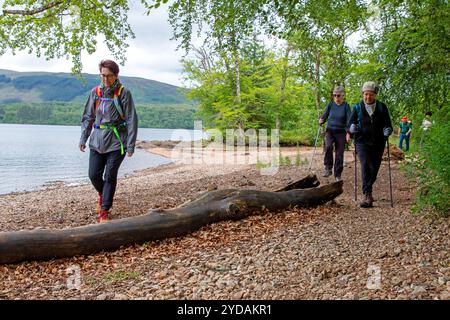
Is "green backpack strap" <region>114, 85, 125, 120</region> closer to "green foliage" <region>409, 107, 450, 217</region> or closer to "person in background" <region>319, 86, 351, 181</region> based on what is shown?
"green foliage" <region>409, 107, 450, 217</region>

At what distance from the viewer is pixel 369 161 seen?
8336mm

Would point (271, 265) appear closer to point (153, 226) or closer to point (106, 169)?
point (153, 226)

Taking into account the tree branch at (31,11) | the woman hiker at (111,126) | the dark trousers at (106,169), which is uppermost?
the tree branch at (31,11)

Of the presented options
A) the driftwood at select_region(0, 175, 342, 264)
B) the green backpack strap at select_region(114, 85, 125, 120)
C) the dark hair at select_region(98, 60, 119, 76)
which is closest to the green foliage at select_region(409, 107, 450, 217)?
the driftwood at select_region(0, 175, 342, 264)

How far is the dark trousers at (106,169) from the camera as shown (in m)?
6.66

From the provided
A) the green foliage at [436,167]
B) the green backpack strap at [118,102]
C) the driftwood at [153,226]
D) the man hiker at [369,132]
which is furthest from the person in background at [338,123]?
the green backpack strap at [118,102]

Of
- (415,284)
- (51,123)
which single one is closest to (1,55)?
(415,284)

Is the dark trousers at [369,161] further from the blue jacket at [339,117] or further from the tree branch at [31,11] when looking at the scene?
the tree branch at [31,11]

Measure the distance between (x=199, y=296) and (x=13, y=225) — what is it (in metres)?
5.33

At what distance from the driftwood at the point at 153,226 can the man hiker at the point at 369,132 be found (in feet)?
2.64

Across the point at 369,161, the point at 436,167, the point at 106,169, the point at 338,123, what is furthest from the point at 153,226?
the point at 338,123

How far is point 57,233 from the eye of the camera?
16.7 ft

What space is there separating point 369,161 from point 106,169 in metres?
4.87

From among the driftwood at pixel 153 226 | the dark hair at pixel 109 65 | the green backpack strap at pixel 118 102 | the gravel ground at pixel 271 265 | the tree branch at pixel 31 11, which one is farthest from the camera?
the tree branch at pixel 31 11
